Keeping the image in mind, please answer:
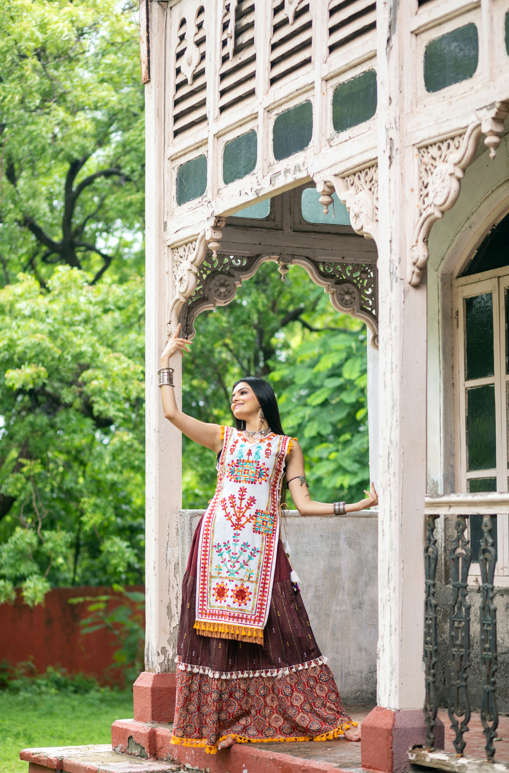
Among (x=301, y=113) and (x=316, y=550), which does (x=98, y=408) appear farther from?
(x=301, y=113)

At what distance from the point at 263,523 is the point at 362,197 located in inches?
70.1

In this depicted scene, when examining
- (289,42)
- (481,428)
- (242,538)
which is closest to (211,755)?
(242,538)

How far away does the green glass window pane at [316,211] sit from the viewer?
7.11m

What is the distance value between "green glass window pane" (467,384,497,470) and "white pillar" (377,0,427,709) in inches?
73.8

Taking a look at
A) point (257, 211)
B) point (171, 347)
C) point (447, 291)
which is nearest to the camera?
point (171, 347)

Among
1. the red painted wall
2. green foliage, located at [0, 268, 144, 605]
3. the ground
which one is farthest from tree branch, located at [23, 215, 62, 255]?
the ground

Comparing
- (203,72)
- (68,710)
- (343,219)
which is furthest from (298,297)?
(203,72)

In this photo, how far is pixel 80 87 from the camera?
1267cm

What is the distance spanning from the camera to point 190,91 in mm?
6371

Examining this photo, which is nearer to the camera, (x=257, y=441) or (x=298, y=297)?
(x=257, y=441)

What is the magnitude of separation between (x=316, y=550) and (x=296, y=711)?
62.7 inches

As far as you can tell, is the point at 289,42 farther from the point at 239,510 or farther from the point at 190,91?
the point at 239,510

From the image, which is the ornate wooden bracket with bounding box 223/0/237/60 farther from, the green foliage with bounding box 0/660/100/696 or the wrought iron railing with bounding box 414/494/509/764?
the green foliage with bounding box 0/660/100/696

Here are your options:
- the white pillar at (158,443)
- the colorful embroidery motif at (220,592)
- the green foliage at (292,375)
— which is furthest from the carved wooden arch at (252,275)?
the green foliage at (292,375)
